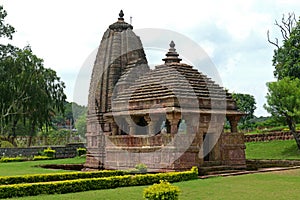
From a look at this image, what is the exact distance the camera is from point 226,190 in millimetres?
11430

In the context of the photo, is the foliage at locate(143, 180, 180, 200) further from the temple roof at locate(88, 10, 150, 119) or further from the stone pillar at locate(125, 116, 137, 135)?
the temple roof at locate(88, 10, 150, 119)

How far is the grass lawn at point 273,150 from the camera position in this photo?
2595cm

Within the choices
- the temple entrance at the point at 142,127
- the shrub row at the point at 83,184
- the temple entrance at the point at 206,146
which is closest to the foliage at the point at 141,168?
the shrub row at the point at 83,184

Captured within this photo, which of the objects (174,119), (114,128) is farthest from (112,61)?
(174,119)

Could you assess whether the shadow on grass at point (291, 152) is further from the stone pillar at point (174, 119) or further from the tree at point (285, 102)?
the stone pillar at point (174, 119)

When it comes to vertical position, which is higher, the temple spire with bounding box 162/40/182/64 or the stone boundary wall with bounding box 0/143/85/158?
the temple spire with bounding box 162/40/182/64

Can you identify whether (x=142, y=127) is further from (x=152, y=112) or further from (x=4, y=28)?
(x=4, y=28)

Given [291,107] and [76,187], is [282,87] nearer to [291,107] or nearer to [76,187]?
[291,107]

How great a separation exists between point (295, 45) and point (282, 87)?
307 inches

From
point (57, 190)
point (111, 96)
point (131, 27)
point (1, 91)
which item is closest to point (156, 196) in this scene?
point (57, 190)

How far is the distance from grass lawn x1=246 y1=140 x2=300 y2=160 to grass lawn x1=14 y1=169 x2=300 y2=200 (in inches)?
483

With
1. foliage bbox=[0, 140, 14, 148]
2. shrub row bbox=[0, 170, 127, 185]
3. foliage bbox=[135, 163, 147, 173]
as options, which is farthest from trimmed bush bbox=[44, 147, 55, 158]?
shrub row bbox=[0, 170, 127, 185]

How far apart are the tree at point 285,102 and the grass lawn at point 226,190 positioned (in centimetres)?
1175

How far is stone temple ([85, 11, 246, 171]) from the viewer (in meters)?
15.8
